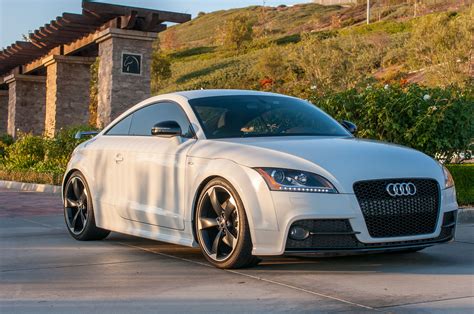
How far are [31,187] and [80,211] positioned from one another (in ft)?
31.5

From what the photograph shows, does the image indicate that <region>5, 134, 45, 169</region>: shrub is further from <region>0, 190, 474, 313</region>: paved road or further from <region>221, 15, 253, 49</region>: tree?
<region>221, 15, 253, 49</region>: tree

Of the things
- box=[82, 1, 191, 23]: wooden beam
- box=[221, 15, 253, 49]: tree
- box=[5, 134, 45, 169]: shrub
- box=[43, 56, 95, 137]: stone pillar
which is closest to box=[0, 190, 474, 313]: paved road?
box=[82, 1, 191, 23]: wooden beam

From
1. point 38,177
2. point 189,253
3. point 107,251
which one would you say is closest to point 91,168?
point 107,251

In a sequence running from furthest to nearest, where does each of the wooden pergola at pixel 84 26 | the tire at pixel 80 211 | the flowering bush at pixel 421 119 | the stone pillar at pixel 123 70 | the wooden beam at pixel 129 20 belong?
1. the stone pillar at pixel 123 70
2. the wooden beam at pixel 129 20
3. the wooden pergola at pixel 84 26
4. the flowering bush at pixel 421 119
5. the tire at pixel 80 211

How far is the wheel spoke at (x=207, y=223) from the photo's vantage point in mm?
6625

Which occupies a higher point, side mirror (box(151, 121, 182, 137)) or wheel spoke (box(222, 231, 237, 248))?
Result: side mirror (box(151, 121, 182, 137))

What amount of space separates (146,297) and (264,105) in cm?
270

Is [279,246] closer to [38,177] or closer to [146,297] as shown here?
[146,297]

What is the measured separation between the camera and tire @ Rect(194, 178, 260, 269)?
249 inches

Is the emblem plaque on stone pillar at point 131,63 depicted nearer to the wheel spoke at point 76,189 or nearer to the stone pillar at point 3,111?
the wheel spoke at point 76,189

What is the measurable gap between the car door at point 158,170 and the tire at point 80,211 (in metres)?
0.80

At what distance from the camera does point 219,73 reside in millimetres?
70188

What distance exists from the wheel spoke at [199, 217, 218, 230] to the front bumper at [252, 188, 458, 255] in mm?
514

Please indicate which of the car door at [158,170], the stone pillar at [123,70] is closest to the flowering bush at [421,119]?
the car door at [158,170]
